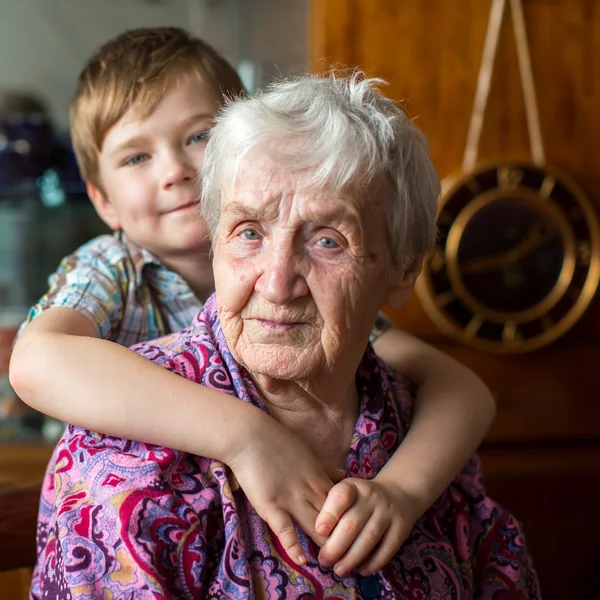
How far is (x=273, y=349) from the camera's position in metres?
1.05

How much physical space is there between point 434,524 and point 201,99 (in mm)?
805

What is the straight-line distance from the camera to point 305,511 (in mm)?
1021

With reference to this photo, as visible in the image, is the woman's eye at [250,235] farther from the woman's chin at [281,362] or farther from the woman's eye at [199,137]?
the woman's eye at [199,137]

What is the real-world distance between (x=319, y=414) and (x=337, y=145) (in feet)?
1.27

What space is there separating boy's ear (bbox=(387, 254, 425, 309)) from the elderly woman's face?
0.13 meters

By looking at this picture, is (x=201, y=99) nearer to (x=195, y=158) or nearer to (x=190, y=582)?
(x=195, y=158)

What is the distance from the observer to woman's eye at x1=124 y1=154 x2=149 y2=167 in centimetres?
144

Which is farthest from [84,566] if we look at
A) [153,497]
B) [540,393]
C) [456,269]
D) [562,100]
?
[562,100]

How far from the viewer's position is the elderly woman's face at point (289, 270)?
40.6 inches

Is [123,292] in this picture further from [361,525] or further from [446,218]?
[446,218]

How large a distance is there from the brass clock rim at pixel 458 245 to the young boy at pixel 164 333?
102cm

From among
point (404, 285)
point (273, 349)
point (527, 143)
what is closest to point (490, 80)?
point (527, 143)

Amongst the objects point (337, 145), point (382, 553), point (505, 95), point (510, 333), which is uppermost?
point (337, 145)

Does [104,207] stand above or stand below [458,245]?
above
